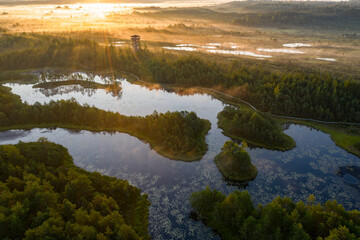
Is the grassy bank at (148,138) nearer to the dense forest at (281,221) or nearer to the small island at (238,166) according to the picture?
the small island at (238,166)

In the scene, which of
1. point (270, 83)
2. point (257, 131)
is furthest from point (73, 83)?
point (257, 131)

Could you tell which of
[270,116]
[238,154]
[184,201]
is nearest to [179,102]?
[270,116]

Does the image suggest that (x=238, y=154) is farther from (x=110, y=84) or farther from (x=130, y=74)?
(x=130, y=74)

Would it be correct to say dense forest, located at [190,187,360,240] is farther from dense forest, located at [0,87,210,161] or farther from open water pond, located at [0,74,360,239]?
dense forest, located at [0,87,210,161]

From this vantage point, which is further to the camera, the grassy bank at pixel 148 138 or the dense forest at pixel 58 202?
the grassy bank at pixel 148 138

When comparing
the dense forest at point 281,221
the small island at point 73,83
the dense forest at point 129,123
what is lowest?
the small island at point 73,83

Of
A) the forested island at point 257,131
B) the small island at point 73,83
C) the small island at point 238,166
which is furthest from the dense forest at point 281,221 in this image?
the small island at point 73,83

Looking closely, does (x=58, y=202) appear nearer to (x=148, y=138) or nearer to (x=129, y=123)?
(x=148, y=138)
